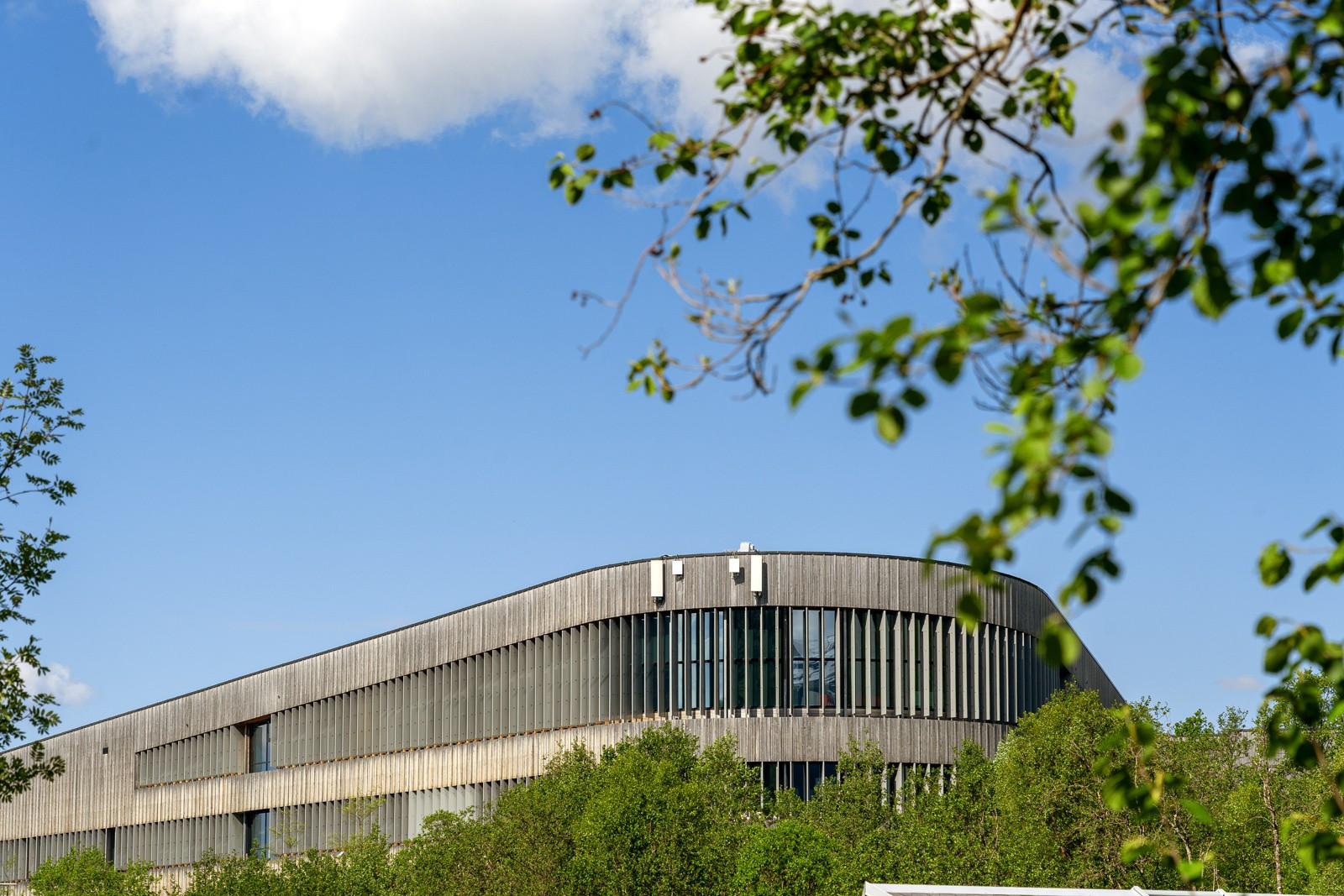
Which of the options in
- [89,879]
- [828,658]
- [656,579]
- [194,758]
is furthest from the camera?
[194,758]

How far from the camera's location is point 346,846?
56875mm

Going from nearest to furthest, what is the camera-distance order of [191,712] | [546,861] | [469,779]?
[546,861] < [469,779] < [191,712]

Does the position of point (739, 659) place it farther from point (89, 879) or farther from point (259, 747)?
point (259, 747)

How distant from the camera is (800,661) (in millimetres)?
53031

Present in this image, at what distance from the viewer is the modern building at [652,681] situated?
2077 inches

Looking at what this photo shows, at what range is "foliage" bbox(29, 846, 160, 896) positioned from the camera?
6112 cm

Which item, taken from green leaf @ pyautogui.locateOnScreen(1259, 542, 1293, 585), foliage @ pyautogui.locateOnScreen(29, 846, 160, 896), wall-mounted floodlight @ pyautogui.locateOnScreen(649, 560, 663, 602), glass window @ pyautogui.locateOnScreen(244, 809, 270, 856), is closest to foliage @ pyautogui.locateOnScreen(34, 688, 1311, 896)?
wall-mounted floodlight @ pyautogui.locateOnScreen(649, 560, 663, 602)

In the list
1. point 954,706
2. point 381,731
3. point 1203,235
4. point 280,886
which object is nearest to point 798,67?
point 1203,235

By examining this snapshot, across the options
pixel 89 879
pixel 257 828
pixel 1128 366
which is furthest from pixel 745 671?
pixel 1128 366

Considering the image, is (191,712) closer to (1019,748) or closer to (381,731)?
(381,731)

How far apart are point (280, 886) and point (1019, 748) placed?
20.9 metres

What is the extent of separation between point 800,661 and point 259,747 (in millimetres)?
34876

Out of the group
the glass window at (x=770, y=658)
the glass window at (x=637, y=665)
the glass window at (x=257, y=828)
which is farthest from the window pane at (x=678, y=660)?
the glass window at (x=257, y=828)

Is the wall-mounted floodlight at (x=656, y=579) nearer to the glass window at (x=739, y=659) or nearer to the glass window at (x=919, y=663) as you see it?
the glass window at (x=739, y=659)
